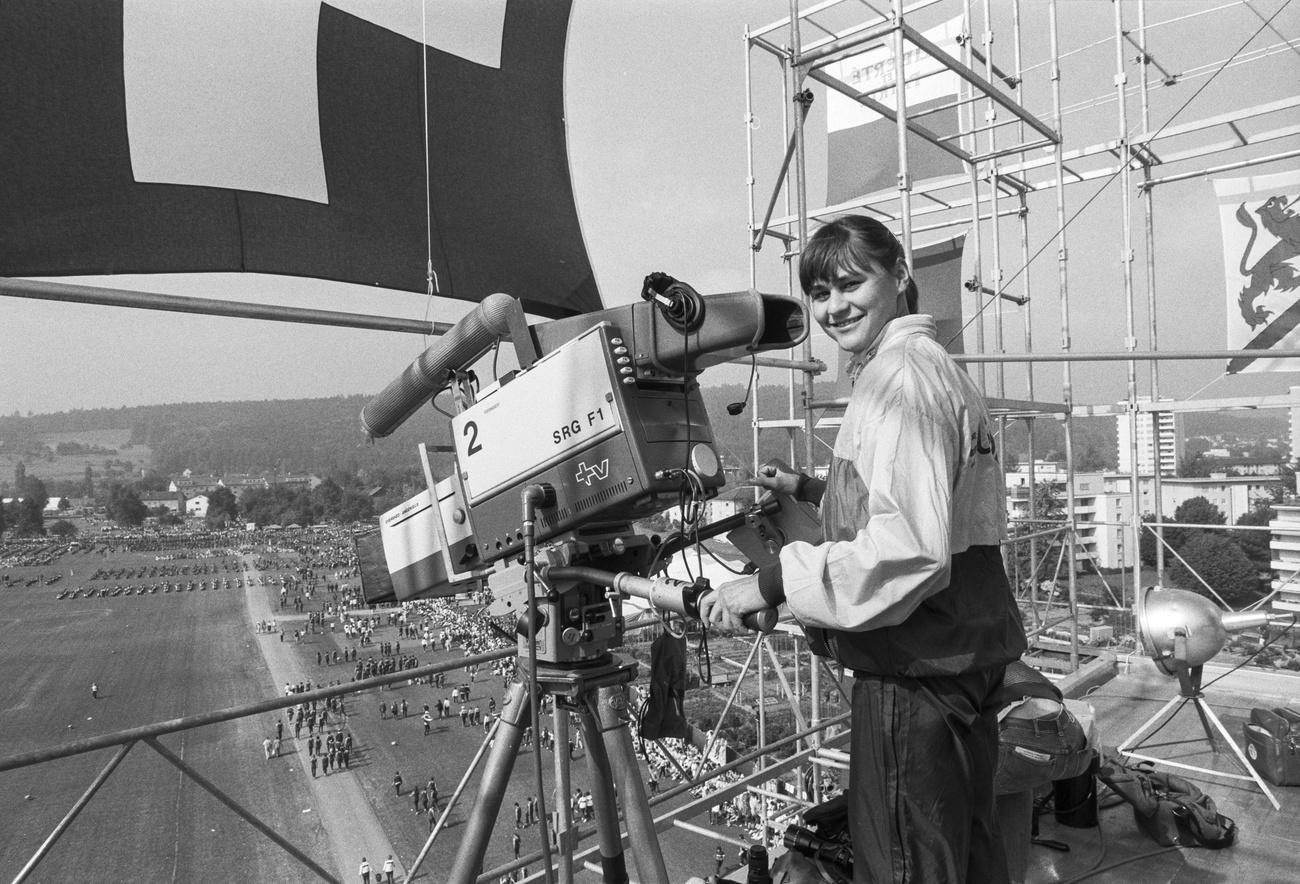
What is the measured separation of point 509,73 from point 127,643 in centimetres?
264

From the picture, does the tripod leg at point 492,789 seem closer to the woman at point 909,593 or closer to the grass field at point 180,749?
the grass field at point 180,749

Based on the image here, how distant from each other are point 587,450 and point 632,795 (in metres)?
0.79

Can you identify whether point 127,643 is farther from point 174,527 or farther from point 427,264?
point 427,264

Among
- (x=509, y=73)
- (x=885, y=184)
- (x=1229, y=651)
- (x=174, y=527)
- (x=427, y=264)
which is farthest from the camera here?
(x=885, y=184)

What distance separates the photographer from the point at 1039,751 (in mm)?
2549

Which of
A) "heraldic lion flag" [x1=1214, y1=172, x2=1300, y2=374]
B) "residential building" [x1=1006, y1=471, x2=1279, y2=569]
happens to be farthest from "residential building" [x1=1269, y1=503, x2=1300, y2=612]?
"heraldic lion flag" [x1=1214, y1=172, x2=1300, y2=374]

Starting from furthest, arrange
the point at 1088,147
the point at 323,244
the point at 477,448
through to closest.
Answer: the point at 1088,147
the point at 323,244
the point at 477,448

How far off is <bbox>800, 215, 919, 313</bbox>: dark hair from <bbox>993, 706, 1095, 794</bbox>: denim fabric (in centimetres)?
163

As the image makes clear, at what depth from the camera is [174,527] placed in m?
2.92

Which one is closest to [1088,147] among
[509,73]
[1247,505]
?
[1247,505]

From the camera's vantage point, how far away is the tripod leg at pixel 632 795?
1767 mm

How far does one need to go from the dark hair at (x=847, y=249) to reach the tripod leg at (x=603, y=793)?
3.37ft

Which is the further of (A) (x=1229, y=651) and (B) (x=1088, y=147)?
(B) (x=1088, y=147)

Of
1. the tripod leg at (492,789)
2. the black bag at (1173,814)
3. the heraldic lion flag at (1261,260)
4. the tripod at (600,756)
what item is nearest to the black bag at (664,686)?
the tripod at (600,756)
